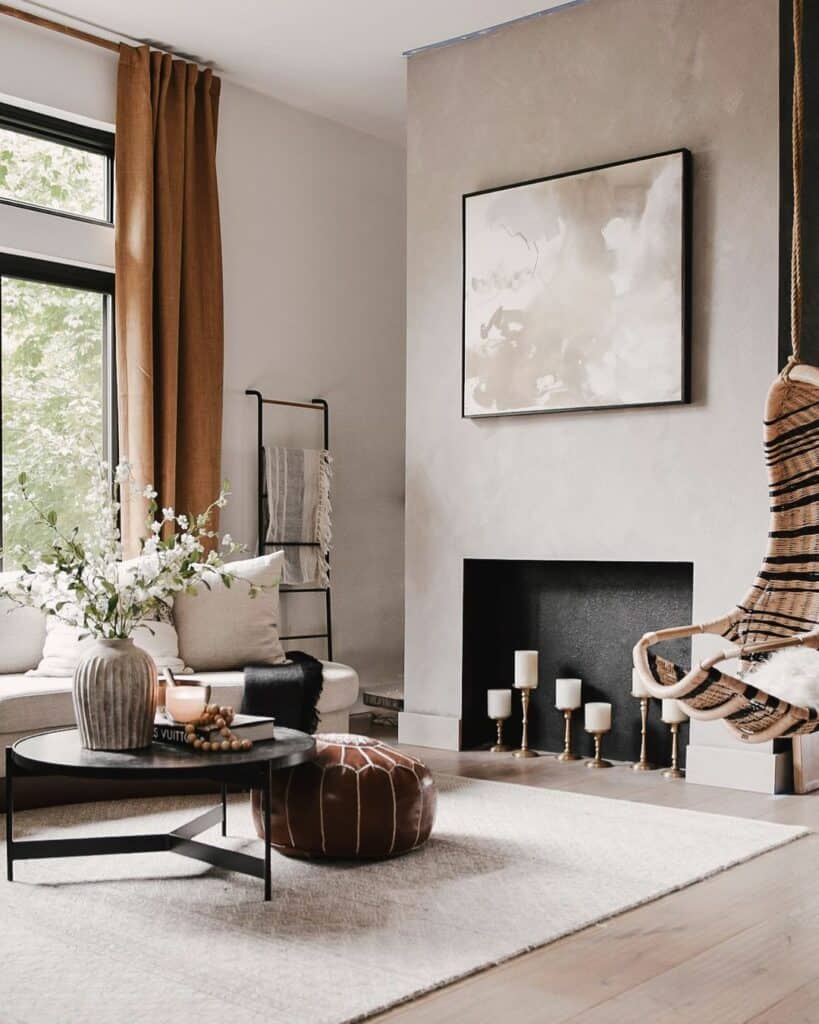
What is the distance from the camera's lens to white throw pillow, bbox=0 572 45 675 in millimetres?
4273

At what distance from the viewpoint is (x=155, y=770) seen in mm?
2828

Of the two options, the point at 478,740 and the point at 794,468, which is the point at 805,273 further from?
the point at 478,740

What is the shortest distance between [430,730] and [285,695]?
117 centimetres

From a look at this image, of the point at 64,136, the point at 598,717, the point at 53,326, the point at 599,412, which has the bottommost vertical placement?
the point at 598,717

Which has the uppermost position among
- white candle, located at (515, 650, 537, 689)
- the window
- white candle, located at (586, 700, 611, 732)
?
the window

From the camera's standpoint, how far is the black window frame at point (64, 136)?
4.94m

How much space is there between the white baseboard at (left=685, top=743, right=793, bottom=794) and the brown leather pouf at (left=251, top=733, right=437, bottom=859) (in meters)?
1.53

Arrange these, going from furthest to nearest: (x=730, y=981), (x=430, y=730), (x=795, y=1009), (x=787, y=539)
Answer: (x=430, y=730) → (x=787, y=539) → (x=730, y=981) → (x=795, y=1009)

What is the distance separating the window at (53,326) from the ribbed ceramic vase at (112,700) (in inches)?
74.9

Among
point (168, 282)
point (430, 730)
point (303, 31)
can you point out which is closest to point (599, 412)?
point (430, 730)

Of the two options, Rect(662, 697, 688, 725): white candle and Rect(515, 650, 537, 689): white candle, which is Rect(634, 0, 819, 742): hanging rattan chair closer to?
Rect(662, 697, 688, 725): white candle

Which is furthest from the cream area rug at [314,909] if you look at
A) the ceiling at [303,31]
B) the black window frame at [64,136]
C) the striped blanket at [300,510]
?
the ceiling at [303,31]

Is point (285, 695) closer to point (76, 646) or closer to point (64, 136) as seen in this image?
point (76, 646)

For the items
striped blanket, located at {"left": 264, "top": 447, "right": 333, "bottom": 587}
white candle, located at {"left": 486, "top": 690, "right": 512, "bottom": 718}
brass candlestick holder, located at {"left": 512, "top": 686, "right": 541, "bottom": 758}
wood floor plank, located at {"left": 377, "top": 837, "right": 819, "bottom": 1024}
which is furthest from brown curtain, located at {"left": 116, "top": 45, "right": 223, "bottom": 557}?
wood floor plank, located at {"left": 377, "top": 837, "right": 819, "bottom": 1024}
